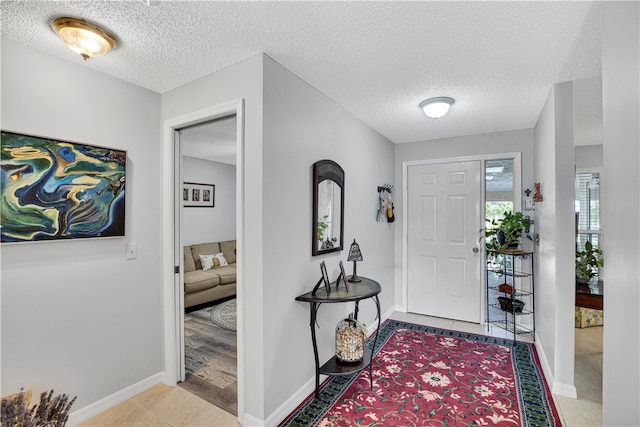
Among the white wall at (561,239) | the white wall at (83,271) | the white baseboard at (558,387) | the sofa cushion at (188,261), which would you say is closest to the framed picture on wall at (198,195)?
the sofa cushion at (188,261)

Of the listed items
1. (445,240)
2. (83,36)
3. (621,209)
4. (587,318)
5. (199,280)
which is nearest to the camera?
(621,209)

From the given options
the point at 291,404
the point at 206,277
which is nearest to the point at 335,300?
the point at 291,404

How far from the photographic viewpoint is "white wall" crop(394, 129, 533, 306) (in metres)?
3.51

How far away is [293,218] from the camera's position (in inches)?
85.1

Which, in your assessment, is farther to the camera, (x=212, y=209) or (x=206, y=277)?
(x=212, y=209)

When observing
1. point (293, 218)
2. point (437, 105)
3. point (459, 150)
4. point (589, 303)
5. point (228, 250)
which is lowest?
point (589, 303)

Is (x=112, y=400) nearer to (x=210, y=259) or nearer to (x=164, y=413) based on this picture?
(x=164, y=413)

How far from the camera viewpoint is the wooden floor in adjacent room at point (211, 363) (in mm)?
2314

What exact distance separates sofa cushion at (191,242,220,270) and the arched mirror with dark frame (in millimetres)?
3113

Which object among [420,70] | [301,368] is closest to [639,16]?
[420,70]

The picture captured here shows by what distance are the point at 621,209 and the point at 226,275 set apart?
14.9 feet

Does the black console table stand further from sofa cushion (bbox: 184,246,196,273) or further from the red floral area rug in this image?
sofa cushion (bbox: 184,246,196,273)

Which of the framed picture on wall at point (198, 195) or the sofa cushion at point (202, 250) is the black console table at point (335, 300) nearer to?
the sofa cushion at point (202, 250)

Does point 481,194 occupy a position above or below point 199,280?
above
